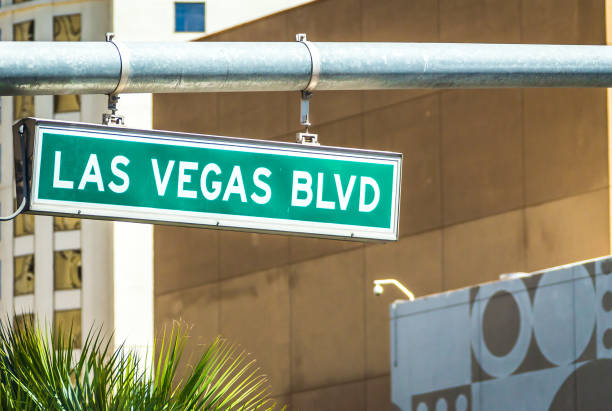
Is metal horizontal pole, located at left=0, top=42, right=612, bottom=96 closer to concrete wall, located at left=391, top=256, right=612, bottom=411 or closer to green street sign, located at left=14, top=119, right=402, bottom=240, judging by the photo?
green street sign, located at left=14, top=119, right=402, bottom=240

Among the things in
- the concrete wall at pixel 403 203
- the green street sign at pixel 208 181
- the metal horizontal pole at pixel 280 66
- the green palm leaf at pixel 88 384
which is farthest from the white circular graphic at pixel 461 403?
the metal horizontal pole at pixel 280 66

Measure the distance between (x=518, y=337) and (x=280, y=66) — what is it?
1582 cm

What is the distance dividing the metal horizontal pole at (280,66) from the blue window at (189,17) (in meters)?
51.1

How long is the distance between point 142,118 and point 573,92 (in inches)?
1327

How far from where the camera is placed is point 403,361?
2339cm

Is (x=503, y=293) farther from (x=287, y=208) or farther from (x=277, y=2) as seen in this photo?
(x=277, y=2)

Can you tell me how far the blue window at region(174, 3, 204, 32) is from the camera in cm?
5672

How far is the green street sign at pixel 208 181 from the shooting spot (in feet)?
19.5

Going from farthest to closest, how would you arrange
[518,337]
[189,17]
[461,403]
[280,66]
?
1. [189,17]
2. [461,403]
3. [518,337]
4. [280,66]

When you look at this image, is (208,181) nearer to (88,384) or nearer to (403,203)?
(88,384)

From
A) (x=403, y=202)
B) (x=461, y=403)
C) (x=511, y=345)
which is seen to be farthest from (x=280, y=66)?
(x=403, y=202)

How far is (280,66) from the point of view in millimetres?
5723

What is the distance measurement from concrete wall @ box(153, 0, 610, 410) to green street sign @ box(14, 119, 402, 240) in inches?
709

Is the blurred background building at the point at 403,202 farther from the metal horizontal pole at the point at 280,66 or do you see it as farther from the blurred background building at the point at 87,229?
the blurred background building at the point at 87,229
